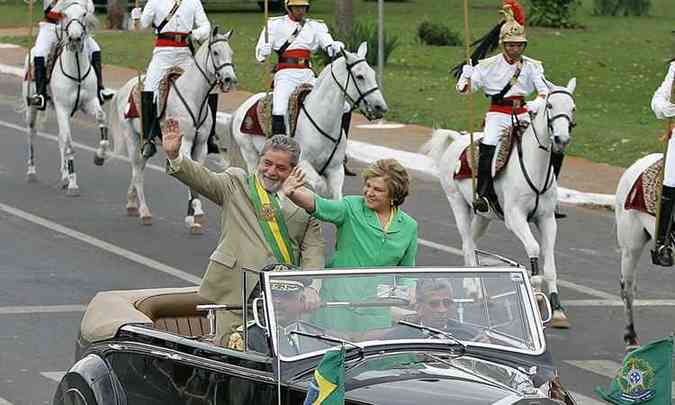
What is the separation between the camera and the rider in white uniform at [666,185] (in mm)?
13969

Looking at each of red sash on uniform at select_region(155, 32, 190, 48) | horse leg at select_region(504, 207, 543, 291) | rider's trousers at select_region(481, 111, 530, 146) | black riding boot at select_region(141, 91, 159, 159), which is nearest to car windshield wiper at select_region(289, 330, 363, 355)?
horse leg at select_region(504, 207, 543, 291)

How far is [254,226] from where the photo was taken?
30.1 ft

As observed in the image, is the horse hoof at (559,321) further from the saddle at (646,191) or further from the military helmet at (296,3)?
the military helmet at (296,3)

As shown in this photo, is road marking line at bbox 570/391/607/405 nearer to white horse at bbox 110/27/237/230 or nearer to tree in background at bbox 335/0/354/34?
white horse at bbox 110/27/237/230

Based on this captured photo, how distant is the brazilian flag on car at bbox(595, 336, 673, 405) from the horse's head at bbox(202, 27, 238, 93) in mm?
11984

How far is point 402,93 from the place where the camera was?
31094 mm

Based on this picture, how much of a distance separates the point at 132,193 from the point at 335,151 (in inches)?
107

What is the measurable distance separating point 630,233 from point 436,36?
26222 mm

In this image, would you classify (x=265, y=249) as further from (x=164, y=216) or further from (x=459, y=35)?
(x=459, y=35)

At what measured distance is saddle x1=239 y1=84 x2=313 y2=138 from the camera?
62.1 ft

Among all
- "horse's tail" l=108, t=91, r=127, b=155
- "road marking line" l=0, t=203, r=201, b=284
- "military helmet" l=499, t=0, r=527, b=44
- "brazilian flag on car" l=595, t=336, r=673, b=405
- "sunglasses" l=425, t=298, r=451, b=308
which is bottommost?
"road marking line" l=0, t=203, r=201, b=284

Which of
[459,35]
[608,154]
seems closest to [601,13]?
[459,35]

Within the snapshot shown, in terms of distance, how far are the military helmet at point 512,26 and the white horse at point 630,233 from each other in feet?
5.73

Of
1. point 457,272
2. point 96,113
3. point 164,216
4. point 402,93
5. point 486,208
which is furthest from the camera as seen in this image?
point 402,93
